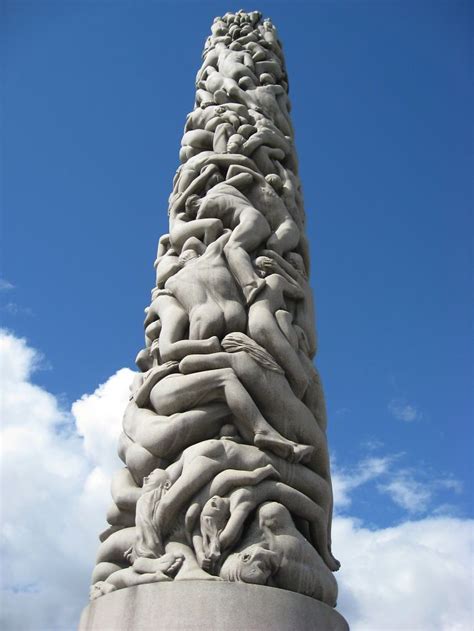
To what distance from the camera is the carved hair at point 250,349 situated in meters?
5.74

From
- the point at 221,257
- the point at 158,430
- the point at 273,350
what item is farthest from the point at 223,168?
the point at 158,430

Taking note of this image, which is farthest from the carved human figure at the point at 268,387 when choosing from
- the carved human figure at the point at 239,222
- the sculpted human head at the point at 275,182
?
the sculpted human head at the point at 275,182

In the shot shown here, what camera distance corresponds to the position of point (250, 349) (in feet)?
18.9

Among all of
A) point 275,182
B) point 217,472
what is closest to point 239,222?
point 275,182

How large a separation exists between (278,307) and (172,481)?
212cm

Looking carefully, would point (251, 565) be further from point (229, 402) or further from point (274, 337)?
point (274, 337)

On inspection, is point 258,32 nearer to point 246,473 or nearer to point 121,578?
point 246,473

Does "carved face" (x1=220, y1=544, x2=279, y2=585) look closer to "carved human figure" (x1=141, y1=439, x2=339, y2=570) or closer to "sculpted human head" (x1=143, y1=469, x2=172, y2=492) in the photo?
"carved human figure" (x1=141, y1=439, x2=339, y2=570)

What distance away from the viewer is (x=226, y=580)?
4.46 metres

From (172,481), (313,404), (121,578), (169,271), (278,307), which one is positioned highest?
(169,271)

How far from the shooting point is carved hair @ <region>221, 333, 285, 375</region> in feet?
18.8

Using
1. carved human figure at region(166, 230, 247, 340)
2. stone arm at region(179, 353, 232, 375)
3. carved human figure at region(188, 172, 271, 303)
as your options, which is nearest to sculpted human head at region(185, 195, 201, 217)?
→ carved human figure at region(188, 172, 271, 303)

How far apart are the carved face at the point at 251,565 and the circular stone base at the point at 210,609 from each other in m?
0.08

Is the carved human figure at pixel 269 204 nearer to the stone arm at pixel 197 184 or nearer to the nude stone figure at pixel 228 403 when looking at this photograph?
Answer: the nude stone figure at pixel 228 403
